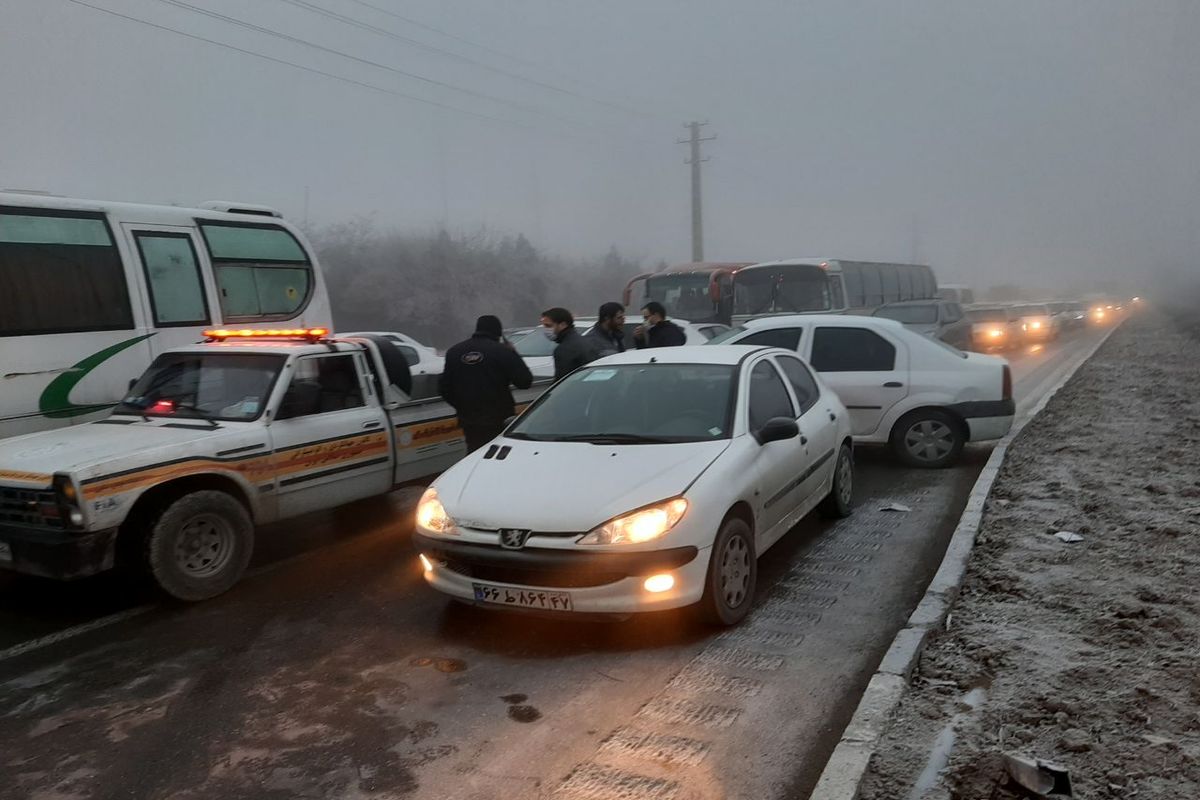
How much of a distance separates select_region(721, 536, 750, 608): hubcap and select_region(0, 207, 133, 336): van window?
6086mm

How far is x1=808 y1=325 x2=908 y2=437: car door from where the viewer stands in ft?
29.5

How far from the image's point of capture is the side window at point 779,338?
30.8 feet

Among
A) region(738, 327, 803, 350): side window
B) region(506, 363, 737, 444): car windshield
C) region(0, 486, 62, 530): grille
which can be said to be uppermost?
region(738, 327, 803, 350): side window

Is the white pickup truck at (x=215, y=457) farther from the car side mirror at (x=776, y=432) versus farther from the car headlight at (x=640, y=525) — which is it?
the car side mirror at (x=776, y=432)

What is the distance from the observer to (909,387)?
8906mm

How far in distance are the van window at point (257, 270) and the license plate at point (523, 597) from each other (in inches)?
224

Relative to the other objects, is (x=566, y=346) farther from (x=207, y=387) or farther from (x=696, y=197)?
(x=696, y=197)

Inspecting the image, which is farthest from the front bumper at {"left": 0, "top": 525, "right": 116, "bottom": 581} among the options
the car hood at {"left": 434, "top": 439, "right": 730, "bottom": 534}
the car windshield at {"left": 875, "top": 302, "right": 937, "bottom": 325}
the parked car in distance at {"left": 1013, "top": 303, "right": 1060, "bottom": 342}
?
the parked car in distance at {"left": 1013, "top": 303, "right": 1060, "bottom": 342}

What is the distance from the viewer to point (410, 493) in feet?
28.9

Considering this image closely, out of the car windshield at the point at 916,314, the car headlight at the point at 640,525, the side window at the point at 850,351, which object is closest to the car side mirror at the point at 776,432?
the car headlight at the point at 640,525

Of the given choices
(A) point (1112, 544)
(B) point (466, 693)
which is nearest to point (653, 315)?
(A) point (1112, 544)

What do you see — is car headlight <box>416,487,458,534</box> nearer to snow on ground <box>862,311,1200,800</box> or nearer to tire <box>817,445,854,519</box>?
snow on ground <box>862,311,1200,800</box>

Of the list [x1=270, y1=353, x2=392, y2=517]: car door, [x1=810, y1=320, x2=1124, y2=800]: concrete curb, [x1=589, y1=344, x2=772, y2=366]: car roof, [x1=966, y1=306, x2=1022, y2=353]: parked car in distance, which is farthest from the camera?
[x1=966, y1=306, x2=1022, y2=353]: parked car in distance

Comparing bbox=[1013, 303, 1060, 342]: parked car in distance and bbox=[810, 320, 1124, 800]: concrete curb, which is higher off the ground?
bbox=[1013, 303, 1060, 342]: parked car in distance
